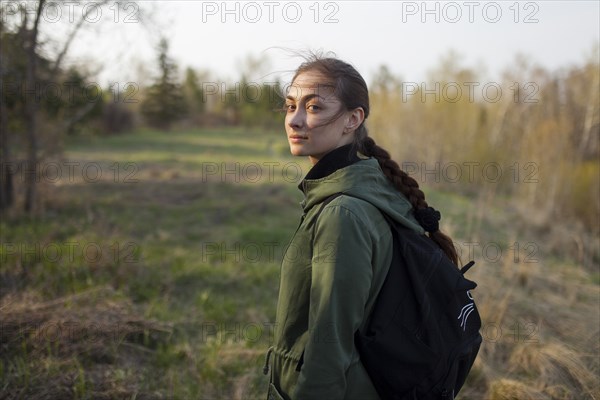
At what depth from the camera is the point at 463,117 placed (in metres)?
18.0

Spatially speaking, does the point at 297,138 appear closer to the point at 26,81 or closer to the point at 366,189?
the point at 366,189

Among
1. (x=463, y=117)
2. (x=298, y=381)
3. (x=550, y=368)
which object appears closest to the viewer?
(x=298, y=381)

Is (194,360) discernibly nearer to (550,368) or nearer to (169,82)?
(550,368)

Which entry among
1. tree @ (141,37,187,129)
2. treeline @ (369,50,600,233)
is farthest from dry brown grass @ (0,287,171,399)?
tree @ (141,37,187,129)

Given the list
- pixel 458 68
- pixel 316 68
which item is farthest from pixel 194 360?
pixel 458 68

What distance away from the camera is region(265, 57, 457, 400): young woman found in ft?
5.08

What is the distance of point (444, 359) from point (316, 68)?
3.71 ft

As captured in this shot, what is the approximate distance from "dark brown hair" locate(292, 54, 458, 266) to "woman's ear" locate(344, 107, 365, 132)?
0.06 ft

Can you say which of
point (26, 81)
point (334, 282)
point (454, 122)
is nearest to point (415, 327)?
point (334, 282)

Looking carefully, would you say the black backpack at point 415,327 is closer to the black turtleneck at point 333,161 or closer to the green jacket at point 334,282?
the green jacket at point 334,282

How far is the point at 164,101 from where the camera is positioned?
45.6 m

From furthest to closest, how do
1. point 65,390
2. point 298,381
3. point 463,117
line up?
point 463,117 < point 65,390 < point 298,381

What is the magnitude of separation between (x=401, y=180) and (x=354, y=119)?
31cm

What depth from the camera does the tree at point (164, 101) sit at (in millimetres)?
44938
